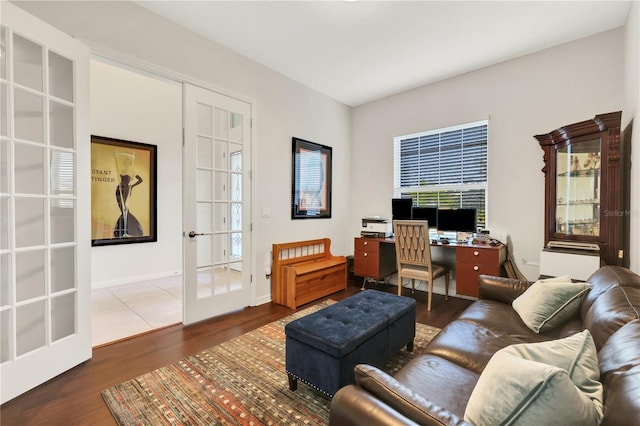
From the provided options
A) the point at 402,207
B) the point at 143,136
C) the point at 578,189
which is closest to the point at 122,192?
the point at 143,136

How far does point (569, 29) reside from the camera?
8.95ft

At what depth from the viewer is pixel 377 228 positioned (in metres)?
3.98

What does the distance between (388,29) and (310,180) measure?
206 cm

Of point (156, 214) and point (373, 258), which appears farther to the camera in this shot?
point (156, 214)

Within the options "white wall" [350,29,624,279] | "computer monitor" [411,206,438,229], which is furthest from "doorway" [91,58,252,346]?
"white wall" [350,29,624,279]

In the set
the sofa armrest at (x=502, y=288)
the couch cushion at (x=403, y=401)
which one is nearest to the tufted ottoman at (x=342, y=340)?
the couch cushion at (x=403, y=401)

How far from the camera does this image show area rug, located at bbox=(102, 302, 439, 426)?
1551 millimetres

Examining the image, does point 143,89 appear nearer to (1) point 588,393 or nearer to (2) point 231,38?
(2) point 231,38

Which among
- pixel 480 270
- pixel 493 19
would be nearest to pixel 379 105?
pixel 493 19

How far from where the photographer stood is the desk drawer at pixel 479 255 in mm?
2971

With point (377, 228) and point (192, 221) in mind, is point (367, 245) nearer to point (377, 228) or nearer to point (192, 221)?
point (377, 228)

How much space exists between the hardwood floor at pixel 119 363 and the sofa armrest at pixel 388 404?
149 centimetres

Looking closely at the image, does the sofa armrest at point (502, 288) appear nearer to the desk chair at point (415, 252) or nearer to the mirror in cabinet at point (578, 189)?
the desk chair at point (415, 252)

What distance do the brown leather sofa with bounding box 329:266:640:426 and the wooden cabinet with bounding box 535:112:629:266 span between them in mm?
943
